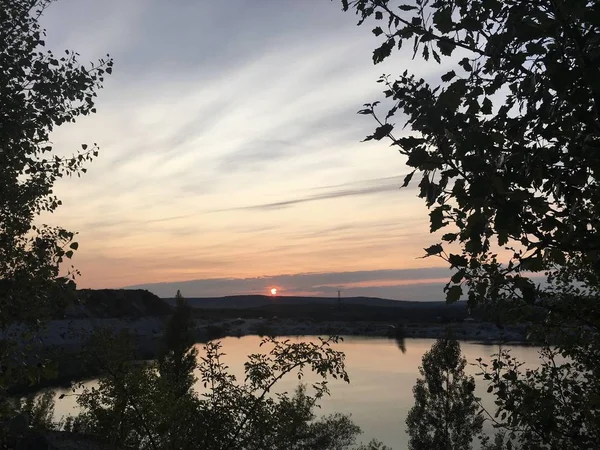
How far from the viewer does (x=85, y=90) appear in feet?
31.4

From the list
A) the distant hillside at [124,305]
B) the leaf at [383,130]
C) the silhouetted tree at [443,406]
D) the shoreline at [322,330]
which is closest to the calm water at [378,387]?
the silhouetted tree at [443,406]

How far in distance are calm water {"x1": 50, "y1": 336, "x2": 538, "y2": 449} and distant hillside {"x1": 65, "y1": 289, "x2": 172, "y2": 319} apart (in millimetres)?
50077

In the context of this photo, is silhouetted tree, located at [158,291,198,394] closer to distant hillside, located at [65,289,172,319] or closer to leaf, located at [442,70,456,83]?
leaf, located at [442,70,456,83]

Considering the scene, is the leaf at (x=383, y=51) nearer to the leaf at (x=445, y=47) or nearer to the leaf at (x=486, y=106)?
the leaf at (x=445, y=47)

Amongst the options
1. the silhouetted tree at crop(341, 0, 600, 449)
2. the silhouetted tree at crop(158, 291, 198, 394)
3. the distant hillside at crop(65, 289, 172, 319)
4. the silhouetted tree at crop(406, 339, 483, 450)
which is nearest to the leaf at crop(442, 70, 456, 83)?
the silhouetted tree at crop(341, 0, 600, 449)

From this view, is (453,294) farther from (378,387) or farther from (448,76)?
(378,387)

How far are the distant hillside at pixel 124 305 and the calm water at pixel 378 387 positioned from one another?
164 feet

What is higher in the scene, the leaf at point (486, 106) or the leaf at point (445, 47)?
the leaf at point (445, 47)

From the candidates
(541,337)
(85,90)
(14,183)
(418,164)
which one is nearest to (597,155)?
(418,164)

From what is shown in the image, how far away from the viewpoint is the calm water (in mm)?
51275

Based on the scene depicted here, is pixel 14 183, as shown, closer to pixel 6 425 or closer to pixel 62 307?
pixel 62 307

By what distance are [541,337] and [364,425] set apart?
45446mm

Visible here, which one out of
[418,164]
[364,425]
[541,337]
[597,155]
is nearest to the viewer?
[418,164]

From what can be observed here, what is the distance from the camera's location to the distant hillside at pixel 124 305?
152m
